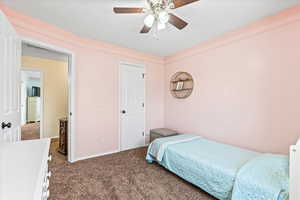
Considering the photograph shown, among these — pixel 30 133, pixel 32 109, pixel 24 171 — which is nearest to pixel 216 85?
pixel 24 171

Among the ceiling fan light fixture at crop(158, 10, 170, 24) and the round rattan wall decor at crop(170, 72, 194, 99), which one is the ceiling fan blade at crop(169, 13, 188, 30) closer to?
the ceiling fan light fixture at crop(158, 10, 170, 24)

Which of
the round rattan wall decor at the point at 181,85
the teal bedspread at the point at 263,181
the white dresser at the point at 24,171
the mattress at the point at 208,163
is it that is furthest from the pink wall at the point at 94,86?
the teal bedspread at the point at 263,181

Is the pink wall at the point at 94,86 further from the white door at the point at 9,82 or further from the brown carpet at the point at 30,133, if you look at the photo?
the brown carpet at the point at 30,133

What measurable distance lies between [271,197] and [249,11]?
213cm

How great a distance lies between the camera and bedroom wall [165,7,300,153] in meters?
1.82

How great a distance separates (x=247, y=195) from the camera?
4.18 feet

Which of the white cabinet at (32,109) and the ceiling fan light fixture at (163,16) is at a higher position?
the ceiling fan light fixture at (163,16)

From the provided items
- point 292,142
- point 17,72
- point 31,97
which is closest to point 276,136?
point 292,142

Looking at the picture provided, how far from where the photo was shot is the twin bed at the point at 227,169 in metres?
1.23

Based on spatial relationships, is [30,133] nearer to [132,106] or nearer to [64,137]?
[64,137]

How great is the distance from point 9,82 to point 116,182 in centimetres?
172

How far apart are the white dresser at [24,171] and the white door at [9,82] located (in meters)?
0.37

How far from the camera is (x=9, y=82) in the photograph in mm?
1434

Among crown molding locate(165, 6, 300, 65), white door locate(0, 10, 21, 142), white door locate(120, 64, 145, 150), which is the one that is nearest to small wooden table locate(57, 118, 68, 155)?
white door locate(120, 64, 145, 150)
